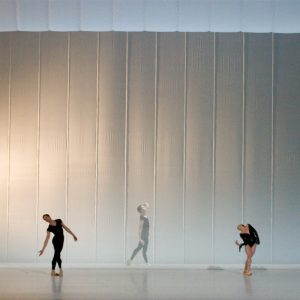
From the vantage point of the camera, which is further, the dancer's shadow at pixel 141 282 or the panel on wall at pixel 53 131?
the panel on wall at pixel 53 131

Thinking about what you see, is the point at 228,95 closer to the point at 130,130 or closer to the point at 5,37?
the point at 130,130

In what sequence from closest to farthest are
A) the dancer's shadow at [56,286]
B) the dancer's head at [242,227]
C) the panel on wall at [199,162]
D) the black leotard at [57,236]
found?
the dancer's shadow at [56,286] → the black leotard at [57,236] → the dancer's head at [242,227] → the panel on wall at [199,162]

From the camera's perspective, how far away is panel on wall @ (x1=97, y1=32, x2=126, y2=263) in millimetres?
16734

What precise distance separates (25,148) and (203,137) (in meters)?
4.56


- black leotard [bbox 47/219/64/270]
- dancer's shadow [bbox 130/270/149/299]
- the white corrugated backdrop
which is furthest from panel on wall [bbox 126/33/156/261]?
black leotard [bbox 47/219/64/270]

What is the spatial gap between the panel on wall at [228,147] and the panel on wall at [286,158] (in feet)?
3.11

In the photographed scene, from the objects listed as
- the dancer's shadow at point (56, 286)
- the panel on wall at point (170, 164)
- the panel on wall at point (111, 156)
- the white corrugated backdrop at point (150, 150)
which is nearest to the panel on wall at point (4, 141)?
the white corrugated backdrop at point (150, 150)

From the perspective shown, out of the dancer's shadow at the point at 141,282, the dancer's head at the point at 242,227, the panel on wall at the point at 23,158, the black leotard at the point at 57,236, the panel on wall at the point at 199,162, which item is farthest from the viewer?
the panel on wall at the point at 23,158

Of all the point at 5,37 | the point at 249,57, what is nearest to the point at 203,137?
the point at 249,57

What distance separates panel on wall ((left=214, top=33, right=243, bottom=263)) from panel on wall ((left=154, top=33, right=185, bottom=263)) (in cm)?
92

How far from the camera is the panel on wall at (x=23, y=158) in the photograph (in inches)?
663

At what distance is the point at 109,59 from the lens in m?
17.0

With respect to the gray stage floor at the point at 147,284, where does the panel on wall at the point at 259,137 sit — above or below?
above

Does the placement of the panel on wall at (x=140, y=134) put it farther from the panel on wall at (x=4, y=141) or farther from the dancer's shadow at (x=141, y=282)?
the panel on wall at (x=4, y=141)
